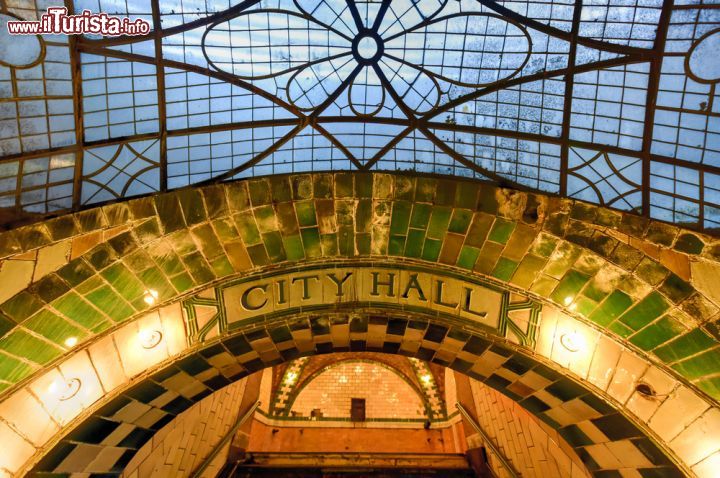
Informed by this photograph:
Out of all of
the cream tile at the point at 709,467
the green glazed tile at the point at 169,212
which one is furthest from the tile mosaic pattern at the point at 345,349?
the green glazed tile at the point at 169,212

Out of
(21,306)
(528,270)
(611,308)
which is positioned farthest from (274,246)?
(611,308)

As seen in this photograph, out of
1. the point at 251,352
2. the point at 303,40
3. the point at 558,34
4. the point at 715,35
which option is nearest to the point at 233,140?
the point at 303,40

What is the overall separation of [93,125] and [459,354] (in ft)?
21.2

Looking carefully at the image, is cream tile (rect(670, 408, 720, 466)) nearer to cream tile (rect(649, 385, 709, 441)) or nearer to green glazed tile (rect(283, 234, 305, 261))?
cream tile (rect(649, 385, 709, 441))

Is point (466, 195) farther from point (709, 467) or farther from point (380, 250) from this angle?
point (709, 467)

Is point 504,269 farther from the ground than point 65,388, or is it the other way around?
point 504,269

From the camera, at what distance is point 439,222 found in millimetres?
6637

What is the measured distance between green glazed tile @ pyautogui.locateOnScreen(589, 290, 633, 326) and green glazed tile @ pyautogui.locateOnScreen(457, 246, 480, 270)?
1710 millimetres

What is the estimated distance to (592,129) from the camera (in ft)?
21.5

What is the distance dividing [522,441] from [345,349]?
13.8ft

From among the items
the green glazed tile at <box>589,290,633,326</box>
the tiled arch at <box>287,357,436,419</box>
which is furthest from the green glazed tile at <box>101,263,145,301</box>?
the tiled arch at <box>287,357,436,419</box>

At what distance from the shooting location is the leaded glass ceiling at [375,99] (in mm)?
5848

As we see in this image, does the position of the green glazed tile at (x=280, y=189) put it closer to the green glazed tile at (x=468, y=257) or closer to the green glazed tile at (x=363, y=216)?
the green glazed tile at (x=363, y=216)

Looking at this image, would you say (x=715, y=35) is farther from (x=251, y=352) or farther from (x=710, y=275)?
(x=251, y=352)
